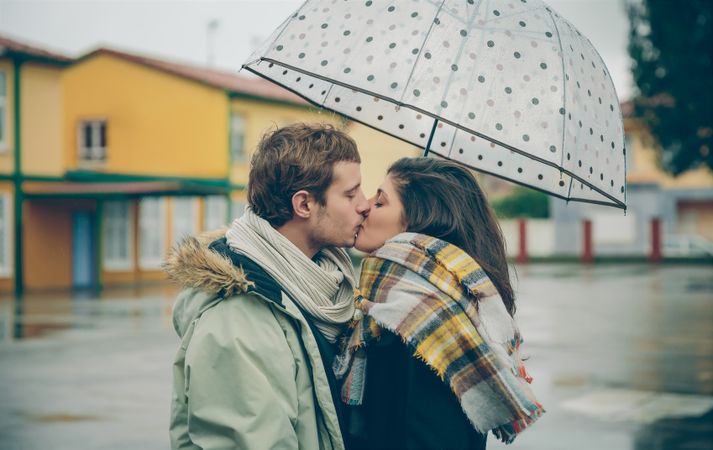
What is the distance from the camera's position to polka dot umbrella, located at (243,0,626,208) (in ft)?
8.51

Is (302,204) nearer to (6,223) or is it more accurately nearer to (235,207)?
(6,223)

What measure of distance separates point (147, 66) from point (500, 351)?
30.7 meters

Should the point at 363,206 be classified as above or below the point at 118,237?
above

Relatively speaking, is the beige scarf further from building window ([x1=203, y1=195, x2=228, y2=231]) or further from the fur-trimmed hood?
building window ([x1=203, y1=195, x2=228, y2=231])

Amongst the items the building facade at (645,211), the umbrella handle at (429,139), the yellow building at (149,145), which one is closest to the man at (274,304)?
the umbrella handle at (429,139)

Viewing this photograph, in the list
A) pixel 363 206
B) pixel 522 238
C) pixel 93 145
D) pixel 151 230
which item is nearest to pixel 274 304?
pixel 363 206

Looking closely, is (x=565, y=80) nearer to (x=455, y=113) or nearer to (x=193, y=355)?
(x=455, y=113)

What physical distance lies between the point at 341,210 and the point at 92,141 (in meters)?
30.8

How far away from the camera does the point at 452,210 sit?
2.53m

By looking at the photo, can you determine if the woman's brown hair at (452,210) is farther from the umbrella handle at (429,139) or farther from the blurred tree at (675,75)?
the blurred tree at (675,75)

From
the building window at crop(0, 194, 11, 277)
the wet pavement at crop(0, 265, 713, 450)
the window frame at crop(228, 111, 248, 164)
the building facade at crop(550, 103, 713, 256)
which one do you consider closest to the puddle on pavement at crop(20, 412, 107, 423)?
the wet pavement at crop(0, 265, 713, 450)

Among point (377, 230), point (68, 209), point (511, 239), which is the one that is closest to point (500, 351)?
point (377, 230)

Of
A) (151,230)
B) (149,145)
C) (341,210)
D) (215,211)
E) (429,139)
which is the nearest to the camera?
(341,210)

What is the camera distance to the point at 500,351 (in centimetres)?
231
